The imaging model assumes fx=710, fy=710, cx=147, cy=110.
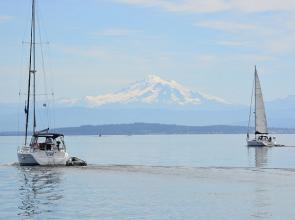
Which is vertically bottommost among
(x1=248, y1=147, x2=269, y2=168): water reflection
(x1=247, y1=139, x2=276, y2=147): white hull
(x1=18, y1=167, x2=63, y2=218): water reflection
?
(x1=18, y1=167, x2=63, y2=218): water reflection

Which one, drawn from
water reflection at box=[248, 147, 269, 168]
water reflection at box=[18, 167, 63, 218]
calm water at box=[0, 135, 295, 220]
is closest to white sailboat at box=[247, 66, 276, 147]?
water reflection at box=[248, 147, 269, 168]

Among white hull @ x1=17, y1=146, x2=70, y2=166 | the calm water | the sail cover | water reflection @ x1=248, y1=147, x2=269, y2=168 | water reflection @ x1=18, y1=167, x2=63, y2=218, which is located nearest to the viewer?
the calm water

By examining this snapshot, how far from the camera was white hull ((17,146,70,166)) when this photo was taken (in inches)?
3137

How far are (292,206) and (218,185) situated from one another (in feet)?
42.5

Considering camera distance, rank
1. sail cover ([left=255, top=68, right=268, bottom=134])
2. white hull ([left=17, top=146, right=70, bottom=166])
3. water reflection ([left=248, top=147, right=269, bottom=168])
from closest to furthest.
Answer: white hull ([left=17, top=146, right=70, bottom=166])
water reflection ([left=248, top=147, right=269, bottom=168])
sail cover ([left=255, top=68, right=268, bottom=134])

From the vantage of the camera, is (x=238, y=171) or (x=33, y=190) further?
(x=238, y=171)

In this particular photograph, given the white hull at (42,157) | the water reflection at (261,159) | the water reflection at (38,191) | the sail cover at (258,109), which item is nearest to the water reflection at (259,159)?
the water reflection at (261,159)

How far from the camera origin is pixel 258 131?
16600 centimetres

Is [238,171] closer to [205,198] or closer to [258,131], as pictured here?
[205,198]

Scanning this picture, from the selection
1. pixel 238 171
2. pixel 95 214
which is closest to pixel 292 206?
pixel 95 214

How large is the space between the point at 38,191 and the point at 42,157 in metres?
22.5

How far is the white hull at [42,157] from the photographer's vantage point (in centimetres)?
7969

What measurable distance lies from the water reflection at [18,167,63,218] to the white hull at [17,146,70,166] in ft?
3.92

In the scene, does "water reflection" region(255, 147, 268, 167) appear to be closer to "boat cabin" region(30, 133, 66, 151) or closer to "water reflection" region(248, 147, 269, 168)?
"water reflection" region(248, 147, 269, 168)
